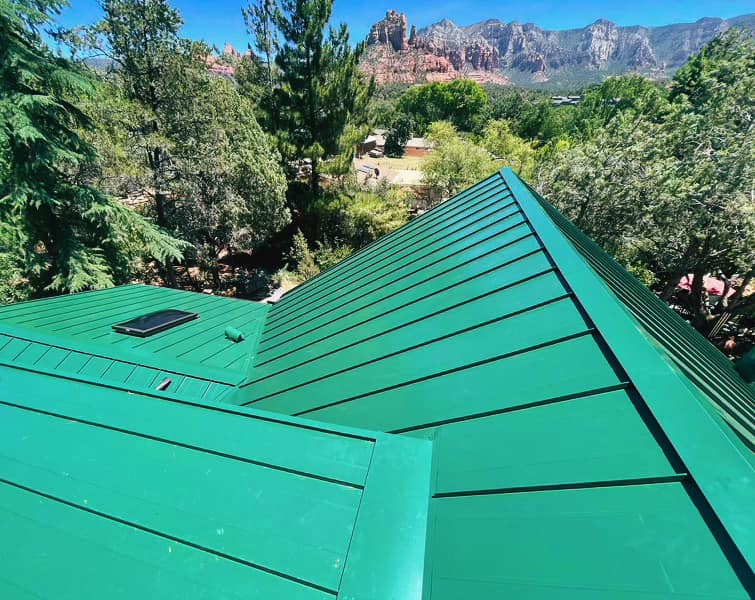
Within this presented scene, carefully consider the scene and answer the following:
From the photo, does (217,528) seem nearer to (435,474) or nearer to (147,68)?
(435,474)

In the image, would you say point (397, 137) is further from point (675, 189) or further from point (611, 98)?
point (675, 189)

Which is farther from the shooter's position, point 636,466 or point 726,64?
point 726,64

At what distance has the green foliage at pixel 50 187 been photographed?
8.01m

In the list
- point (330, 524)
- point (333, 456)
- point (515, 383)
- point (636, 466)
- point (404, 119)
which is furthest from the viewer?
point (404, 119)

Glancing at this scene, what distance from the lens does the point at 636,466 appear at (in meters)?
1.56

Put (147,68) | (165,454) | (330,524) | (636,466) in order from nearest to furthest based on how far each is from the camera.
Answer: (330,524)
(636,466)
(165,454)
(147,68)

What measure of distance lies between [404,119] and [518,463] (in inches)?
2319

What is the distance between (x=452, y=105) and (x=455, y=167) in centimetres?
5456

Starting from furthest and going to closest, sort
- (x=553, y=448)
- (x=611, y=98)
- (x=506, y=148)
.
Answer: (x=611, y=98) → (x=506, y=148) → (x=553, y=448)

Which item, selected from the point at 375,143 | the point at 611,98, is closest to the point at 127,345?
the point at 375,143

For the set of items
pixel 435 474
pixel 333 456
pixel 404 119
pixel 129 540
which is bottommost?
pixel 435 474

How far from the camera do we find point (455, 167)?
21.8 meters

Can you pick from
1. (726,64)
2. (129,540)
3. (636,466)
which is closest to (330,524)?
(129,540)

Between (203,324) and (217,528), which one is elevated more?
(217,528)
